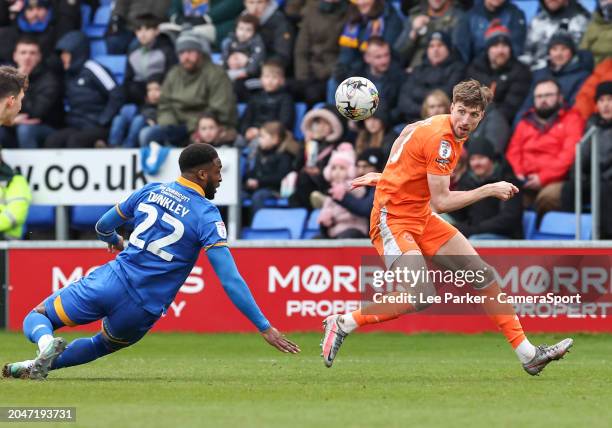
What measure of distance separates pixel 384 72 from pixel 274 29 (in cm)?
228

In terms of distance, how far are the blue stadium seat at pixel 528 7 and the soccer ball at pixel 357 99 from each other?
7.50 metres

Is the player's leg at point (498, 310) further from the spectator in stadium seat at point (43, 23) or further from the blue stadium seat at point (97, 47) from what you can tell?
the blue stadium seat at point (97, 47)

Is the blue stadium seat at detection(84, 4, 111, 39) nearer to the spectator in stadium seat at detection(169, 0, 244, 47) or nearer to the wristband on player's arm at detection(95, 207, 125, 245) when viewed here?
the spectator in stadium seat at detection(169, 0, 244, 47)

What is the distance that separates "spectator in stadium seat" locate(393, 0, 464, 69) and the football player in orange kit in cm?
757


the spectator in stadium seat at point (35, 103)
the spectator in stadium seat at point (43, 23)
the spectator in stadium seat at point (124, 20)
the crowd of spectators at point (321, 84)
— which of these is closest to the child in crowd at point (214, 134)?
the crowd of spectators at point (321, 84)

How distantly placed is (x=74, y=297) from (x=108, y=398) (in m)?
1.19

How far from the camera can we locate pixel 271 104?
18.8 metres

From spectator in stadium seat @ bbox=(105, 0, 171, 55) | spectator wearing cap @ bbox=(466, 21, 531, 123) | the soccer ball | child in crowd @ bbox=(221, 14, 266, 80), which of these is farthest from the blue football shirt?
spectator in stadium seat @ bbox=(105, 0, 171, 55)

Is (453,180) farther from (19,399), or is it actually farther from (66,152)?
(19,399)

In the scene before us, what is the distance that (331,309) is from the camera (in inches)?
627

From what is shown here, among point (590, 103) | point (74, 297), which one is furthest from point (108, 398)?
point (590, 103)

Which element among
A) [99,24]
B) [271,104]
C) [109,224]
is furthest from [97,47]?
[109,224]

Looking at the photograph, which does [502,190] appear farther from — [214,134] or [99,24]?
[99,24]

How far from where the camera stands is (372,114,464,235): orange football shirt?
424 inches
